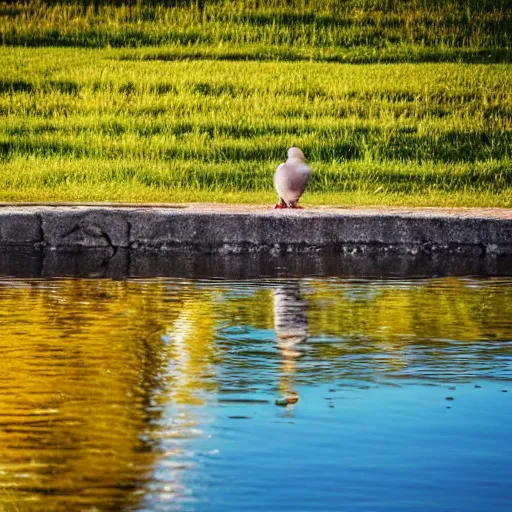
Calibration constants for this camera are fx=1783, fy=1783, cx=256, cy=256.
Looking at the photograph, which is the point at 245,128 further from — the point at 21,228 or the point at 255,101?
the point at 21,228

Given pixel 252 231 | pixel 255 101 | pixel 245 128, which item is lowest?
pixel 252 231

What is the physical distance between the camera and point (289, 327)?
26.2ft

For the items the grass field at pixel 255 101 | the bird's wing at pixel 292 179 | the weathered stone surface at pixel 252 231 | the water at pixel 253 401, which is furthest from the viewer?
the grass field at pixel 255 101

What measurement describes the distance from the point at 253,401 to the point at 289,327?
2.13m

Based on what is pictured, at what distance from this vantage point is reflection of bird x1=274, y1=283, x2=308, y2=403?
6352mm

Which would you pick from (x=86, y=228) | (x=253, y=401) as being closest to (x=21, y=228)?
(x=86, y=228)

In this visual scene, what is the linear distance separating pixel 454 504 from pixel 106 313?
4.22m

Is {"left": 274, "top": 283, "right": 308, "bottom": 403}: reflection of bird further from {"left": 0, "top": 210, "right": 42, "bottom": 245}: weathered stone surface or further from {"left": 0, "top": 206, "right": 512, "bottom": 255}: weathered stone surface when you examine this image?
{"left": 0, "top": 210, "right": 42, "bottom": 245}: weathered stone surface

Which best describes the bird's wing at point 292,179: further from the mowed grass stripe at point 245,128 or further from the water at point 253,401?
the water at point 253,401

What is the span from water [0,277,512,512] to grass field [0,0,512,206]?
7167 mm

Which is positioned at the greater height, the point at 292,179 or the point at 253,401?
the point at 292,179

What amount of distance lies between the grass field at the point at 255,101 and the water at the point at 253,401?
282 inches

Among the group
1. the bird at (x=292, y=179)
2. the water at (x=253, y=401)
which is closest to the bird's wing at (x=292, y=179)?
the bird at (x=292, y=179)

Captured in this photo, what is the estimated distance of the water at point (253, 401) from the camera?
455 centimetres
